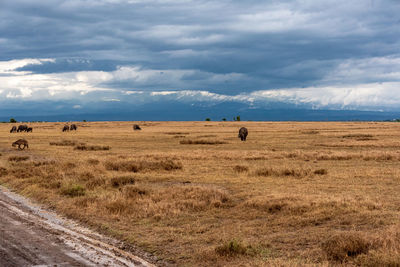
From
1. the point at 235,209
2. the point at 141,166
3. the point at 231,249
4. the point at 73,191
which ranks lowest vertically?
the point at 235,209

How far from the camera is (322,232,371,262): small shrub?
9094 millimetres

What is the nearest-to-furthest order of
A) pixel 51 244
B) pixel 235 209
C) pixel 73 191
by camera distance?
pixel 51 244
pixel 235 209
pixel 73 191

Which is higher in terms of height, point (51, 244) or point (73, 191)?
point (73, 191)

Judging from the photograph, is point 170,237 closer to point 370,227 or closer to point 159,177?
point 370,227

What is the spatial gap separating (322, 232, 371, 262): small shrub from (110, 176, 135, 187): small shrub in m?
12.0

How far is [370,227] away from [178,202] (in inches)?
259

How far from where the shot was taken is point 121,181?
64.5ft

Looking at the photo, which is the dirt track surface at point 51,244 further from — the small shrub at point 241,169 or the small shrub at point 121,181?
the small shrub at point 241,169

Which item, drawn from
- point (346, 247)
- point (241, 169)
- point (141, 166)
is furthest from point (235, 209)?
point (141, 166)

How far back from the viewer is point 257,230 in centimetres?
1171

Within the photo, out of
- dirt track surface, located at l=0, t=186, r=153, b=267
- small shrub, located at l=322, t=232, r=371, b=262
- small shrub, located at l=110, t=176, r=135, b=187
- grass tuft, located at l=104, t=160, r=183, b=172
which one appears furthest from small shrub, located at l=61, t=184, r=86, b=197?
small shrub, located at l=322, t=232, r=371, b=262

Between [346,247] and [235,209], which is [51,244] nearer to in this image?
[235,209]

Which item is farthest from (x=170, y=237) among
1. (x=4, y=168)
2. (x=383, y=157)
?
(x=383, y=157)

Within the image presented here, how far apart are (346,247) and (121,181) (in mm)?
12607
